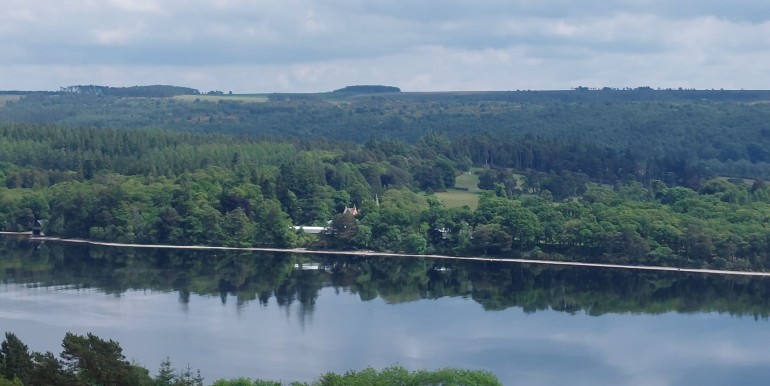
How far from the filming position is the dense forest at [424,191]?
132ft

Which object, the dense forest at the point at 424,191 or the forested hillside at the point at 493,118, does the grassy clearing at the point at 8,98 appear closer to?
the forested hillside at the point at 493,118

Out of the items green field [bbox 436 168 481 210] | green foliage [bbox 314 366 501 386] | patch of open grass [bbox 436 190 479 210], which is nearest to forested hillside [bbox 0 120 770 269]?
green field [bbox 436 168 481 210]

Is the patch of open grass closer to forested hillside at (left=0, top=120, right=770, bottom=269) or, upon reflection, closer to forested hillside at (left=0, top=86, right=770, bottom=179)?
forested hillside at (left=0, top=120, right=770, bottom=269)

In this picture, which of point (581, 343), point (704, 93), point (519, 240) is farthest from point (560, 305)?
point (704, 93)

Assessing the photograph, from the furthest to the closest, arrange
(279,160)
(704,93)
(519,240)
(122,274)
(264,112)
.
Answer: (704,93)
(264,112)
(279,160)
(519,240)
(122,274)

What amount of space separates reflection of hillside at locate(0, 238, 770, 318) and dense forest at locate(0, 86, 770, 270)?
5.58ft

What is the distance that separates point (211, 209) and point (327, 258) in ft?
18.0

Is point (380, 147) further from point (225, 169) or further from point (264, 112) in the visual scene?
point (264, 112)

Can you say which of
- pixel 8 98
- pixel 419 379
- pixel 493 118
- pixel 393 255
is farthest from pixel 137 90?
pixel 419 379

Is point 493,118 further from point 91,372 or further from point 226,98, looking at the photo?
point 91,372

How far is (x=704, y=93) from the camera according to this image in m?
115

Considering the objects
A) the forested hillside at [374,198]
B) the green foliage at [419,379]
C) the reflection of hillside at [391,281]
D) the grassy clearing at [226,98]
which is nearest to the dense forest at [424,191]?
the forested hillside at [374,198]

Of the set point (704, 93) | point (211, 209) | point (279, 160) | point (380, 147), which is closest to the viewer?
point (211, 209)

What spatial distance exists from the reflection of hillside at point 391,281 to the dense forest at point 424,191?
170cm
